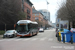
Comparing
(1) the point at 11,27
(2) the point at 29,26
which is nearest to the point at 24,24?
(2) the point at 29,26

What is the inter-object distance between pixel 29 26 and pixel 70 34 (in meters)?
9.61

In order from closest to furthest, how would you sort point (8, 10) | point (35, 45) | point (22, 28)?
point (35, 45)
point (22, 28)
point (8, 10)

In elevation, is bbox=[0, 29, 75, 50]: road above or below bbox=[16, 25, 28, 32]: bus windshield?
below

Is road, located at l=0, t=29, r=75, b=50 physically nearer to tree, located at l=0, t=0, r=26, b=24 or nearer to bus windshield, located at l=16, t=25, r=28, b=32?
bus windshield, located at l=16, t=25, r=28, b=32

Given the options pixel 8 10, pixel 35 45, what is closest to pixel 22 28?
pixel 8 10

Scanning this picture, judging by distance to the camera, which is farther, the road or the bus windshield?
the bus windshield

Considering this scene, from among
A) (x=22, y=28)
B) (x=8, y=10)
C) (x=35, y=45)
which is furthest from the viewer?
(x=8, y=10)

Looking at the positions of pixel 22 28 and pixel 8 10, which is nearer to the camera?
pixel 22 28

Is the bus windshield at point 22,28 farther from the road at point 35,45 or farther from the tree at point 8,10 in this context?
the tree at point 8,10

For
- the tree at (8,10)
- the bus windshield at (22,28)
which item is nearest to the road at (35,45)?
the bus windshield at (22,28)

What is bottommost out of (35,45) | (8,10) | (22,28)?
(35,45)

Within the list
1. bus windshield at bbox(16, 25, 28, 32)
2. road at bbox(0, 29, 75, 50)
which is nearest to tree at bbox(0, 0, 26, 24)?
bus windshield at bbox(16, 25, 28, 32)

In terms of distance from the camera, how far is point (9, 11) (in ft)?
86.8

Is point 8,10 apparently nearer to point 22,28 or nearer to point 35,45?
point 22,28
